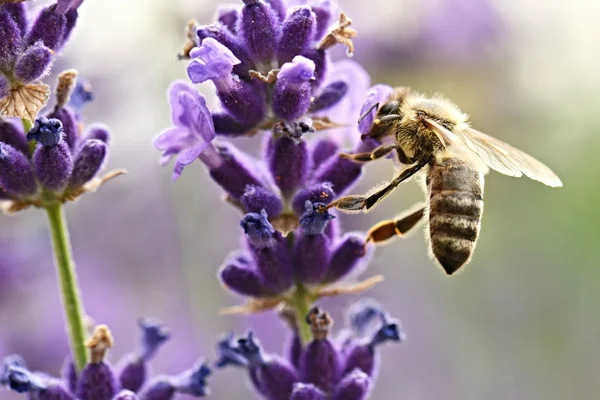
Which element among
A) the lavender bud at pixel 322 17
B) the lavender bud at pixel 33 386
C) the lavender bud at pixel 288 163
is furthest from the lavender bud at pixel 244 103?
the lavender bud at pixel 33 386

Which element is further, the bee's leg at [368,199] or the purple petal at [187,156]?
the bee's leg at [368,199]

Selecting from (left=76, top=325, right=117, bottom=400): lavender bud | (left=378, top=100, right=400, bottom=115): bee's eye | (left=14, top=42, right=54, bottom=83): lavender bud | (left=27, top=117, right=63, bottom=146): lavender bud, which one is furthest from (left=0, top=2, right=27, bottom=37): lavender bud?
(left=378, top=100, right=400, bottom=115): bee's eye

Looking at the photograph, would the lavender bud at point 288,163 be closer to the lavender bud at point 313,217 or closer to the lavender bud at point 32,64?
the lavender bud at point 313,217

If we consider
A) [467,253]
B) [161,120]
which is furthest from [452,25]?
[467,253]

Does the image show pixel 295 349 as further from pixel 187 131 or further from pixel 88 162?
pixel 88 162

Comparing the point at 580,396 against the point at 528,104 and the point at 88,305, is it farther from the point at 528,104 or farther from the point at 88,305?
the point at 88,305

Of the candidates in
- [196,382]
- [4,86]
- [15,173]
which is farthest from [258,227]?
[4,86]
